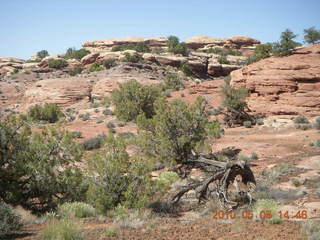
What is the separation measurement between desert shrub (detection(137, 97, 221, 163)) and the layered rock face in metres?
14.8

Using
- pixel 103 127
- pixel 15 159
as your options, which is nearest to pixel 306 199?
pixel 15 159

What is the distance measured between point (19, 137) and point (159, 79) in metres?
38.4

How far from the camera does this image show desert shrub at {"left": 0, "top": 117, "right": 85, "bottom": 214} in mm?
7129

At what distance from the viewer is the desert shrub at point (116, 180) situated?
7.71 metres

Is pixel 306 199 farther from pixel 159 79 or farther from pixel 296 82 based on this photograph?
pixel 159 79

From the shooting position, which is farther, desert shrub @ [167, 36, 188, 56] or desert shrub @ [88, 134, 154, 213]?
desert shrub @ [167, 36, 188, 56]

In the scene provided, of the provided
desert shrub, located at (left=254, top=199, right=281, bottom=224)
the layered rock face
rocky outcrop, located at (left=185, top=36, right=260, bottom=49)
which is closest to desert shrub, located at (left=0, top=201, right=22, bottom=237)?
desert shrub, located at (left=254, top=199, right=281, bottom=224)

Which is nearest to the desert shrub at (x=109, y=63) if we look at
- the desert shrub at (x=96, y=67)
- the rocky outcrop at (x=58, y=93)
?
the desert shrub at (x=96, y=67)

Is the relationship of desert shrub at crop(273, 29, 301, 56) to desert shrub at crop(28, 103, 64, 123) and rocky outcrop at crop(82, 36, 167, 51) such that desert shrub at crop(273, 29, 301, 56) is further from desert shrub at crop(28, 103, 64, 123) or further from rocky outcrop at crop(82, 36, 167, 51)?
rocky outcrop at crop(82, 36, 167, 51)

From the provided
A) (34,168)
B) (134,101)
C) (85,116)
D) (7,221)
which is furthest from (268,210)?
(85,116)

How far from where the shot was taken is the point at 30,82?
160 feet

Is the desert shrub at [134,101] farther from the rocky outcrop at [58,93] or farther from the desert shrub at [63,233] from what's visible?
the desert shrub at [63,233]

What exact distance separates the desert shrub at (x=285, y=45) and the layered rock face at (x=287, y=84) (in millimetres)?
776

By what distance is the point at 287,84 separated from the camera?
25.0 m
